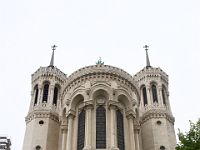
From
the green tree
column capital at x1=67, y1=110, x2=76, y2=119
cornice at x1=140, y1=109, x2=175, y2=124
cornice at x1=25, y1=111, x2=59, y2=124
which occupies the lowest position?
the green tree

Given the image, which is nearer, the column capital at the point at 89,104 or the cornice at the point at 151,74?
the column capital at the point at 89,104

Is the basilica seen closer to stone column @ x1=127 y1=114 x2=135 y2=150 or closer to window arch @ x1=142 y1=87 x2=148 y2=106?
stone column @ x1=127 y1=114 x2=135 y2=150

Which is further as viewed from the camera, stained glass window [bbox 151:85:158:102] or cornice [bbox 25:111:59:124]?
stained glass window [bbox 151:85:158:102]

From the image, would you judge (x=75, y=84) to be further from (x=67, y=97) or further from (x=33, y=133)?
(x=33, y=133)

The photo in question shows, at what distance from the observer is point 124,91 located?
109ft

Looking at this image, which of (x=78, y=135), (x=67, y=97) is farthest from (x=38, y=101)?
(x=78, y=135)

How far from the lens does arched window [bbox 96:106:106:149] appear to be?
29.6 meters

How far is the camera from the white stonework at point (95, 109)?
30953 mm

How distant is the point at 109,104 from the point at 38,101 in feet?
44.6

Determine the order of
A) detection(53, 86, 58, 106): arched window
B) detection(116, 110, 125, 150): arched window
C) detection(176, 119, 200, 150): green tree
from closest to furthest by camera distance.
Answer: detection(176, 119, 200, 150): green tree < detection(116, 110, 125, 150): arched window < detection(53, 86, 58, 106): arched window

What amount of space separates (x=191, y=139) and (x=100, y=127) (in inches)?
501

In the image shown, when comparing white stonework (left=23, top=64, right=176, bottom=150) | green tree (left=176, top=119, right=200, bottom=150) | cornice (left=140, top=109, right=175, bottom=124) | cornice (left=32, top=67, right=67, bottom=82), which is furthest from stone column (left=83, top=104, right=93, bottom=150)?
cornice (left=32, top=67, right=67, bottom=82)

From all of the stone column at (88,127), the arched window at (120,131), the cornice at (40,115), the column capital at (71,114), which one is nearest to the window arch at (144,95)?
the cornice at (40,115)

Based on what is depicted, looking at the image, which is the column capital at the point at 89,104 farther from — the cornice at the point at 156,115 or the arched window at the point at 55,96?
the cornice at the point at 156,115
